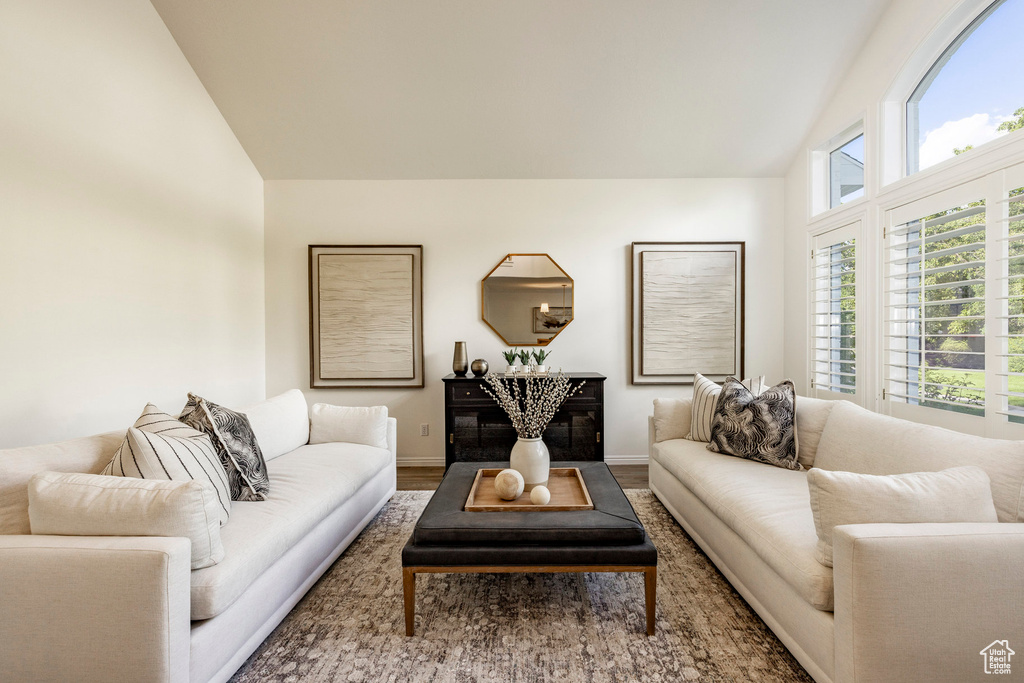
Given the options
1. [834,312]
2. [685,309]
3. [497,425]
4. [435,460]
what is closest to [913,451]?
[834,312]

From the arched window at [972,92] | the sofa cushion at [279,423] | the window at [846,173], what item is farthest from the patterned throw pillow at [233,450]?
the window at [846,173]

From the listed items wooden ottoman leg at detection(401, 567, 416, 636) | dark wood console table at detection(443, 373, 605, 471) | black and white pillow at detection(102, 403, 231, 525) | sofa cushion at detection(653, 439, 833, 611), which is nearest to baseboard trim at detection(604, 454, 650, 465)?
dark wood console table at detection(443, 373, 605, 471)

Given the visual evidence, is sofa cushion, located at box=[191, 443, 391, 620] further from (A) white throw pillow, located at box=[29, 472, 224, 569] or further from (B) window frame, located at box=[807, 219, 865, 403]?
(B) window frame, located at box=[807, 219, 865, 403]

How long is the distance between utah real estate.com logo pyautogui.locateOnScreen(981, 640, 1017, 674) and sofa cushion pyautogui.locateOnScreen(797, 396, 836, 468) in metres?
1.33

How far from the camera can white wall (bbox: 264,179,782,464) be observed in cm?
449

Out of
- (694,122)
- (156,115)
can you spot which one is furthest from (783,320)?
(156,115)

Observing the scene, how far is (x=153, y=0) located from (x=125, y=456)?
3042mm

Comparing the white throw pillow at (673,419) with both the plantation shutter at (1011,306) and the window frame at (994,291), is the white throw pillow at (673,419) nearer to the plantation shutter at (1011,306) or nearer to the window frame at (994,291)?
the window frame at (994,291)

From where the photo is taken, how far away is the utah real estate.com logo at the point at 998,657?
139 centimetres

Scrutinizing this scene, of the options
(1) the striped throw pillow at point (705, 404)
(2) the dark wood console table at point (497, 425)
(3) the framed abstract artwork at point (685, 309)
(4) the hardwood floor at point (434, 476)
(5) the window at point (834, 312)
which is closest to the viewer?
(1) the striped throw pillow at point (705, 404)

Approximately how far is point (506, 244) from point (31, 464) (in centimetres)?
350

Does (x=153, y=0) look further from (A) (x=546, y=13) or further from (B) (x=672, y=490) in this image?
(B) (x=672, y=490)

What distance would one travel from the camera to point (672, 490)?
3061mm

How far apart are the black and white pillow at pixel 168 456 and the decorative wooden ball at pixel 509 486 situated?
1094mm
